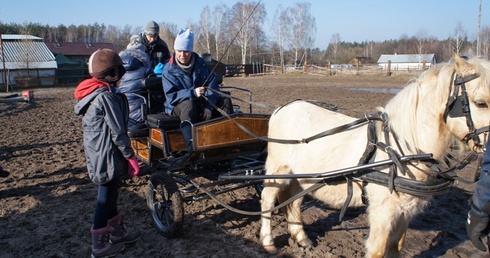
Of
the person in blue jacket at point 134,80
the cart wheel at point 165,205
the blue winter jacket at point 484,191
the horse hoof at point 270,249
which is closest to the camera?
the blue winter jacket at point 484,191

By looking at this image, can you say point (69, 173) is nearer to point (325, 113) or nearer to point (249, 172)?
point (249, 172)

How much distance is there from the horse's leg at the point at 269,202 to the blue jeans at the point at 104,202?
4.78ft

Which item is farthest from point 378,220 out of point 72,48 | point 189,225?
point 72,48

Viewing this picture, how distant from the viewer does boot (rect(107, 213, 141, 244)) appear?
3.87 m

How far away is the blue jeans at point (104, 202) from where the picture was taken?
11.9ft

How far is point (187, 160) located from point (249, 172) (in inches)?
28.1

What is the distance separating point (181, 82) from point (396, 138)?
262 centimetres

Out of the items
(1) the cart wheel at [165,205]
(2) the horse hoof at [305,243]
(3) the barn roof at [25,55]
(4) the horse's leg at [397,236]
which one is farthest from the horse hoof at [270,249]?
(3) the barn roof at [25,55]

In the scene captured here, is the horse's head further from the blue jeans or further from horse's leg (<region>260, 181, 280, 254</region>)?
the blue jeans

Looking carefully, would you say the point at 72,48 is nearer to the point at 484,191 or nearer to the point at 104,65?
the point at 104,65

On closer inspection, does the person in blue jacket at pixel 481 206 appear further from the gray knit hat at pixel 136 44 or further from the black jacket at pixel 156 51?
the black jacket at pixel 156 51

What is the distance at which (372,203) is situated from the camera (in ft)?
9.69

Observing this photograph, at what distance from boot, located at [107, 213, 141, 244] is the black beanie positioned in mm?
1384

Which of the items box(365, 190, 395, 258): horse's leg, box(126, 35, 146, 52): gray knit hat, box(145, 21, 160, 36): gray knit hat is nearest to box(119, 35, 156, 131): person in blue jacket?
box(126, 35, 146, 52): gray knit hat
